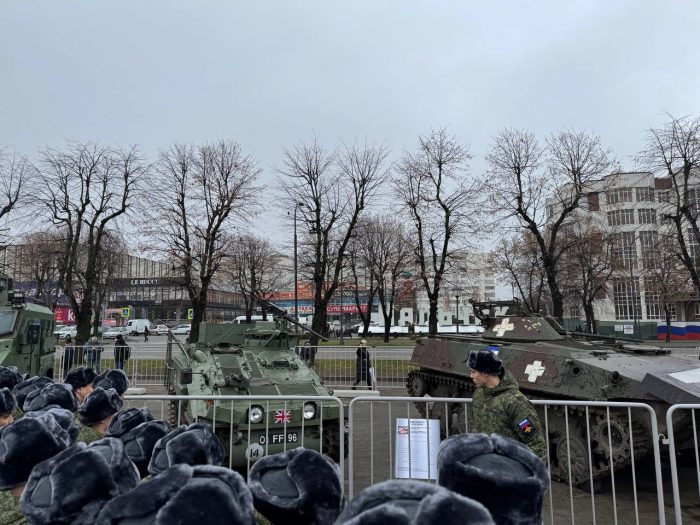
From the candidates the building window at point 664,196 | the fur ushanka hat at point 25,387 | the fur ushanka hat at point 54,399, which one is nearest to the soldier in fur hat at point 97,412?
the fur ushanka hat at point 54,399

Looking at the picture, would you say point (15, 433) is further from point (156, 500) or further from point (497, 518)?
point (497, 518)

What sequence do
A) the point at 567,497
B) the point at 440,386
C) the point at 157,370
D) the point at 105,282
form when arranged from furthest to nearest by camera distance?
the point at 105,282 < the point at 157,370 < the point at 440,386 < the point at 567,497

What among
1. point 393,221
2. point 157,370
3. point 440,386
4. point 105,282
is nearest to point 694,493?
point 440,386

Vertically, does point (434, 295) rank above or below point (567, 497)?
above

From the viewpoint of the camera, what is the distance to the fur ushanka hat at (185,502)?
1210 mm

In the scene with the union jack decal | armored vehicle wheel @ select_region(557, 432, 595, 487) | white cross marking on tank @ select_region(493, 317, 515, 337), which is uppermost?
white cross marking on tank @ select_region(493, 317, 515, 337)

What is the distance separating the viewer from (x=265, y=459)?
1.65 metres

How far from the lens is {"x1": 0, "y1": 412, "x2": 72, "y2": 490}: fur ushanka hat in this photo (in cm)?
209

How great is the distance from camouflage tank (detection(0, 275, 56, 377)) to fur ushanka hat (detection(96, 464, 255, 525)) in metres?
10.2

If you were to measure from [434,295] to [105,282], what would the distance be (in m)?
28.5

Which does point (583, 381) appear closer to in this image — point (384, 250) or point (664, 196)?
point (664, 196)

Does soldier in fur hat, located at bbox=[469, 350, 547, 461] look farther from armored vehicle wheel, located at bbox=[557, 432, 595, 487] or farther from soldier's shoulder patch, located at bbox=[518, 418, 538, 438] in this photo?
armored vehicle wheel, located at bbox=[557, 432, 595, 487]

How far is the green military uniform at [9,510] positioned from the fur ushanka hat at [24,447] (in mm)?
83

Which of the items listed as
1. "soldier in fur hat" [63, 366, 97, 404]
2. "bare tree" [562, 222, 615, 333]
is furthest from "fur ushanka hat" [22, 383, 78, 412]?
"bare tree" [562, 222, 615, 333]
